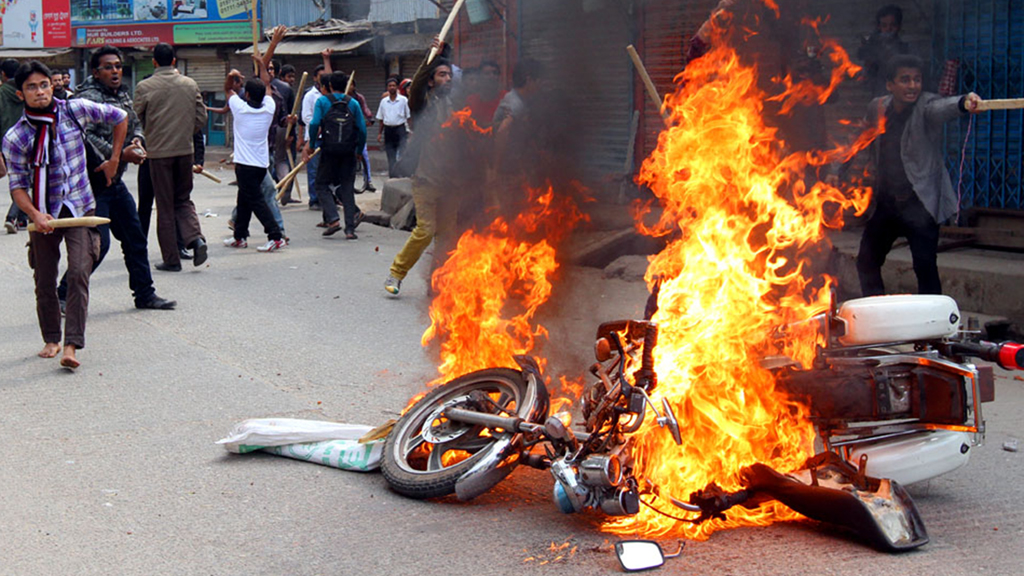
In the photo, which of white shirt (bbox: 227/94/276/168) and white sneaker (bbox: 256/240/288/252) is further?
white sneaker (bbox: 256/240/288/252)

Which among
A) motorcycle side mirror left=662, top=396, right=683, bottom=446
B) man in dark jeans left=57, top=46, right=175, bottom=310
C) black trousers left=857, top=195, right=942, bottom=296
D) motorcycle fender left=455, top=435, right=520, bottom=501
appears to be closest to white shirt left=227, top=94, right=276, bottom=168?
man in dark jeans left=57, top=46, right=175, bottom=310

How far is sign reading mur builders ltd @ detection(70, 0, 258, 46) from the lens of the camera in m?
30.5

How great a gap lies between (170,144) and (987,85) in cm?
678

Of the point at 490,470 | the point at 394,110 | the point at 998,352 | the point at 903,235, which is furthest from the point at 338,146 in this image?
the point at 998,352

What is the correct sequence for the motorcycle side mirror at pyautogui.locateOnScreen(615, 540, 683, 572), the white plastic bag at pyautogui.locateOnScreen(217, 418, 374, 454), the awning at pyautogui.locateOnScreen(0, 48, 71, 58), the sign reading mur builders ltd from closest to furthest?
the motorcycle side mirror at pyautogui.locateOnScreen(615, 540, 683, 572) < the white plastic bag at pyautogui.locateOnScreen(217, 418, 374, 454) < the sign reading mur builders ltd < the awning at pyautogui.locateOnScreen(0, 48, 71, 58)

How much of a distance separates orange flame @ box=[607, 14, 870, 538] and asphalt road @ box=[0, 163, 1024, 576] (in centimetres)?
33

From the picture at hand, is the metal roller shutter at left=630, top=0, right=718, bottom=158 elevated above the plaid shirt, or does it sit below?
above

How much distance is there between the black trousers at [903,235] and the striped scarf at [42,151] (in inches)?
199

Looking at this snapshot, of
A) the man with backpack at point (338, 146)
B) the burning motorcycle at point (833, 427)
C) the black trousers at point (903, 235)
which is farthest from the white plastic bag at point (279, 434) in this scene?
the man with backpack at point (338, 146)

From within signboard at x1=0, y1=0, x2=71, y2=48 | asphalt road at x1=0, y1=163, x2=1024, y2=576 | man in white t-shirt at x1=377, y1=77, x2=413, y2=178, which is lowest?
asphalt road at x1=0, y1=163, x2=1024, y2=576

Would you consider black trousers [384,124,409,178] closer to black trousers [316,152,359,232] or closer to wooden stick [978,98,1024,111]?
black trousers [316,152,359,232]

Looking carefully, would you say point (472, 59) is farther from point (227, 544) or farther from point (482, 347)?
point (227, 544)

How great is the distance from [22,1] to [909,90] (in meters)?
37.9

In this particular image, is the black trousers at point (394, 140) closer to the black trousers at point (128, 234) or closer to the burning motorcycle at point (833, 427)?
the black trousers at point (128, 234)
